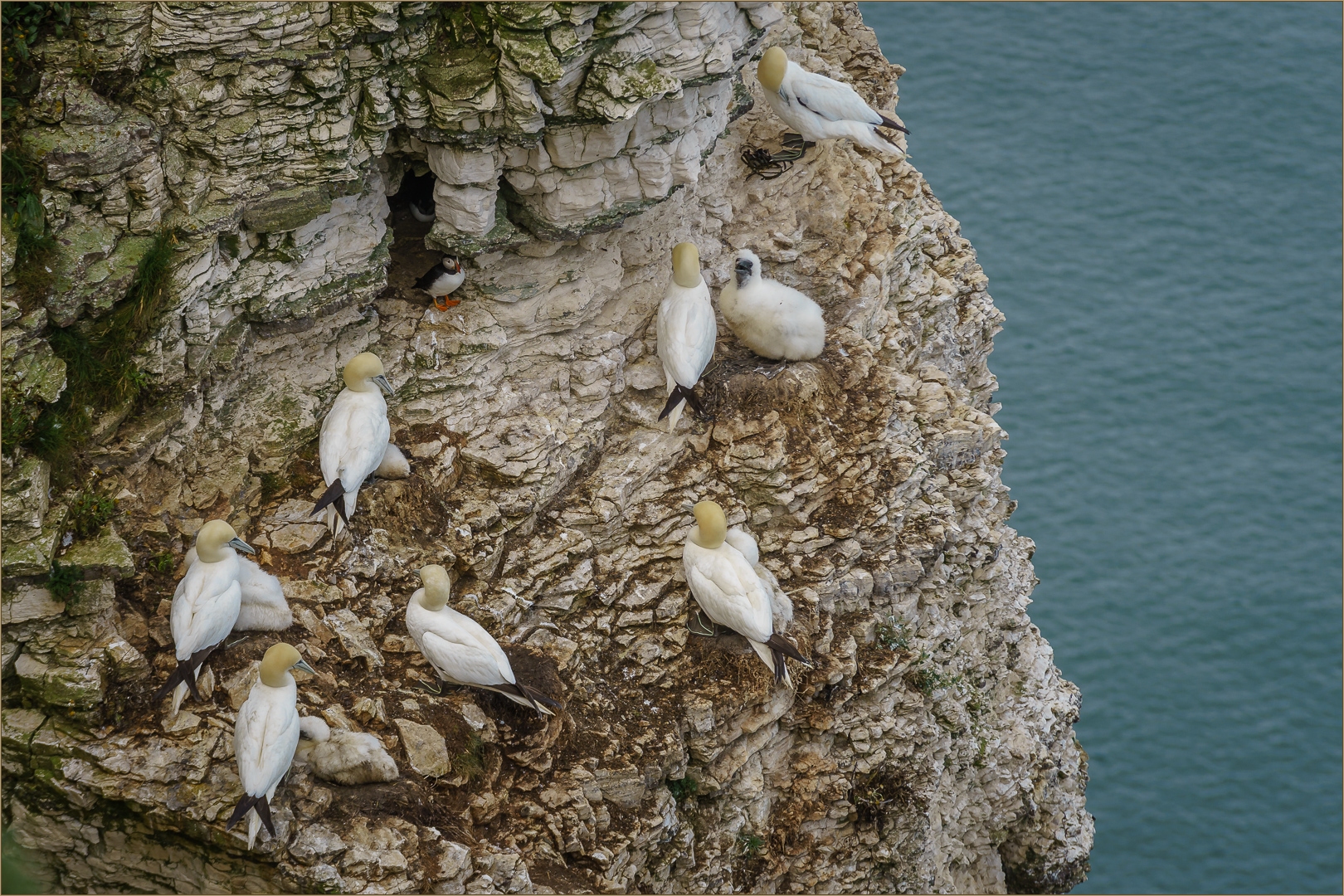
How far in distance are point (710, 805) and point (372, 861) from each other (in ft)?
10.3

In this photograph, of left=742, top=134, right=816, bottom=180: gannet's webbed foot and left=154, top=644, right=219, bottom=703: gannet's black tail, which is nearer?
left=154, top=644, right=219, bottom=703: gannet's black tail

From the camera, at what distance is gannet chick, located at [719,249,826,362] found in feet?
40.8

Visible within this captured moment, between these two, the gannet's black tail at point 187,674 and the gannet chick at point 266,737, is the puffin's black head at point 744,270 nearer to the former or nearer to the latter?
the gannet chick at point 266,737

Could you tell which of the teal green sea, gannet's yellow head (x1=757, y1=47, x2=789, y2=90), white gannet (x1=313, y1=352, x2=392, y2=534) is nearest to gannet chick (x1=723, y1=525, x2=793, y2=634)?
white gannet (x1=313, y1=352, x2=392, y2=534)

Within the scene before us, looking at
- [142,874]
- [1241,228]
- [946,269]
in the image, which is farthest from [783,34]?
[1241,228]

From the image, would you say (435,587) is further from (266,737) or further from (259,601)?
(266,737)

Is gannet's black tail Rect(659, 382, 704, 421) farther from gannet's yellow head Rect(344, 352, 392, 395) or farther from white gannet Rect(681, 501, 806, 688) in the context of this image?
gannet's yellow head Rect(344, 352, 392, 395)

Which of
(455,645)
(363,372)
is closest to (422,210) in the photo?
(363,372)

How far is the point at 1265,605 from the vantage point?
74.6ft

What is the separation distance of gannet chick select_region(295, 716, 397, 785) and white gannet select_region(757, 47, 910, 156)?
7176 millimetres

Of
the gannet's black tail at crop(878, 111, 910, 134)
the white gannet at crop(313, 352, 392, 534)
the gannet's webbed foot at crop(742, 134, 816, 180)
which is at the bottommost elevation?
the white gannet at crop(313, 352, 392, 534)

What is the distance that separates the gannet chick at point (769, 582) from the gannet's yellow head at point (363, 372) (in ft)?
10.2

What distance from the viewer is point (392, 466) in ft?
37.6

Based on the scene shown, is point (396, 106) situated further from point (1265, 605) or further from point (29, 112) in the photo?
point (1265, 605)
